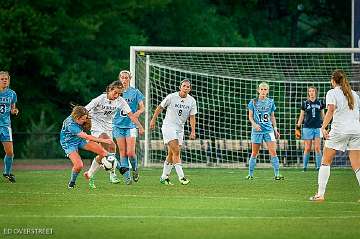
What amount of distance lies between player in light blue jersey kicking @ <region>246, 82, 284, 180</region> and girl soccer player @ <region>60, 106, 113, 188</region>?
5.22 metres

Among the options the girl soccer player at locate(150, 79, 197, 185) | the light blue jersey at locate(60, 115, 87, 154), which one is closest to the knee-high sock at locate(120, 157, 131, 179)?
the girl soccer player at locate(150, 79, 197, 185)

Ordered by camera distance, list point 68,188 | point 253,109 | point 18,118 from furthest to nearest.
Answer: point 18,118 → point 253,109 → point 68,188

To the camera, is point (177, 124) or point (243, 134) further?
point (243, 134)

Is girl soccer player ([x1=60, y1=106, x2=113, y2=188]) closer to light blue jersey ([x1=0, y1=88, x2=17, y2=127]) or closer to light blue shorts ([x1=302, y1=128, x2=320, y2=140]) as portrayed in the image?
light blue jersey ([x1=0, y1=88, x2=17, y2=127])

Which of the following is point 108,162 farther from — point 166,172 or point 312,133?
point 312,133

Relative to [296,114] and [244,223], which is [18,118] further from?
[244,223]

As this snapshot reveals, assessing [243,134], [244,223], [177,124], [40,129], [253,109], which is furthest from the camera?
[40,129]

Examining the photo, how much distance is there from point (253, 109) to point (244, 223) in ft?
37.1

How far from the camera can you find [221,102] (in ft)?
124

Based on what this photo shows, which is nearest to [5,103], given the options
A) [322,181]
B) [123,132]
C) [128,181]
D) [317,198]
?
[123,132]

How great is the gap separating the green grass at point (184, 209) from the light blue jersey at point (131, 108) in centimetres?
113

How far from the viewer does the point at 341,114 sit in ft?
68.8

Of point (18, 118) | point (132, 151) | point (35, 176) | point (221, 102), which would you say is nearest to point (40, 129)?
point (18, 118)

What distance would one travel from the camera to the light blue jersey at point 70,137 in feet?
77.4
